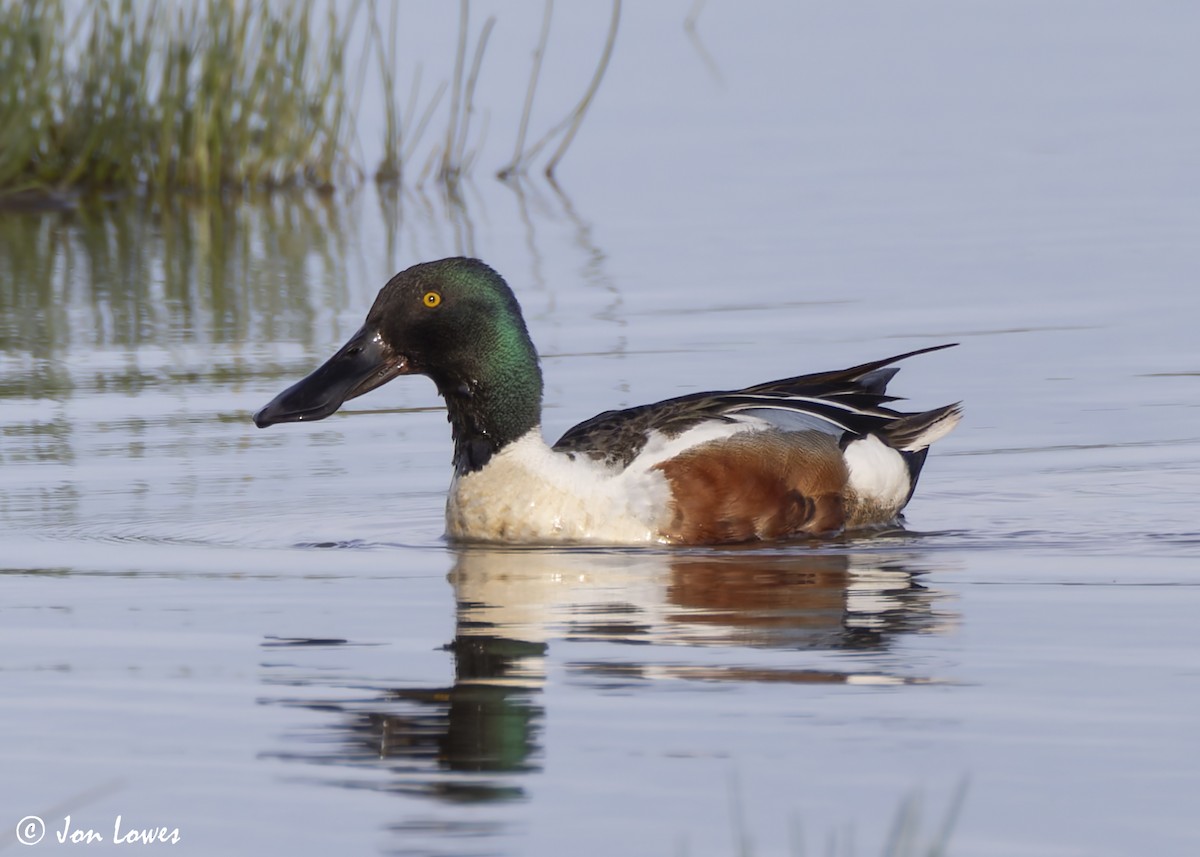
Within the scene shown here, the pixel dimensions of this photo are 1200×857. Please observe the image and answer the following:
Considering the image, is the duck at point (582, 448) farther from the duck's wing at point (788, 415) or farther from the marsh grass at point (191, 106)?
the marsh grass at point (191, 106)

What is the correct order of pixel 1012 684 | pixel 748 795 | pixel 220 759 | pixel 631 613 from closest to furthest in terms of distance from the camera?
pixel 748 795 < pixel 220 759 < pixel 1012 684 < pixel 631 613

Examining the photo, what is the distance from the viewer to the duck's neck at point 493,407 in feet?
22.5

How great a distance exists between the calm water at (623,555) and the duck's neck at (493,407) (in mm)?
284

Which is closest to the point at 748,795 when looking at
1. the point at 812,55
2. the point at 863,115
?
the point at 863,115

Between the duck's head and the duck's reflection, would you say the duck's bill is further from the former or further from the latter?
the duck's reflection

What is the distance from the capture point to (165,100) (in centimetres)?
1459

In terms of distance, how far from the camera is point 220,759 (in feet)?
14.3

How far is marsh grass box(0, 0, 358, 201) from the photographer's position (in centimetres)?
1415

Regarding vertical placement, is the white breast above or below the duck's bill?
below

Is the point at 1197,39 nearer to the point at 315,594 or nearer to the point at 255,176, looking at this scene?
the point at 255,176

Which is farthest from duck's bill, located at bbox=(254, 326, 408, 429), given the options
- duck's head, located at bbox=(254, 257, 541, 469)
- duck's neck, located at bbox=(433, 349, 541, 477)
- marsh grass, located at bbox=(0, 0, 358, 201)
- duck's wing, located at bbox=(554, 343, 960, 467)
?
marsh grass, located at bbox=(0, 0, 358, 201)

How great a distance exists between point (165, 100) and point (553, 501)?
28.1 ft

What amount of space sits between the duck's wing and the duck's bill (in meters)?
0.54

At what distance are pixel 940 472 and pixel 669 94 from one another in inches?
430
